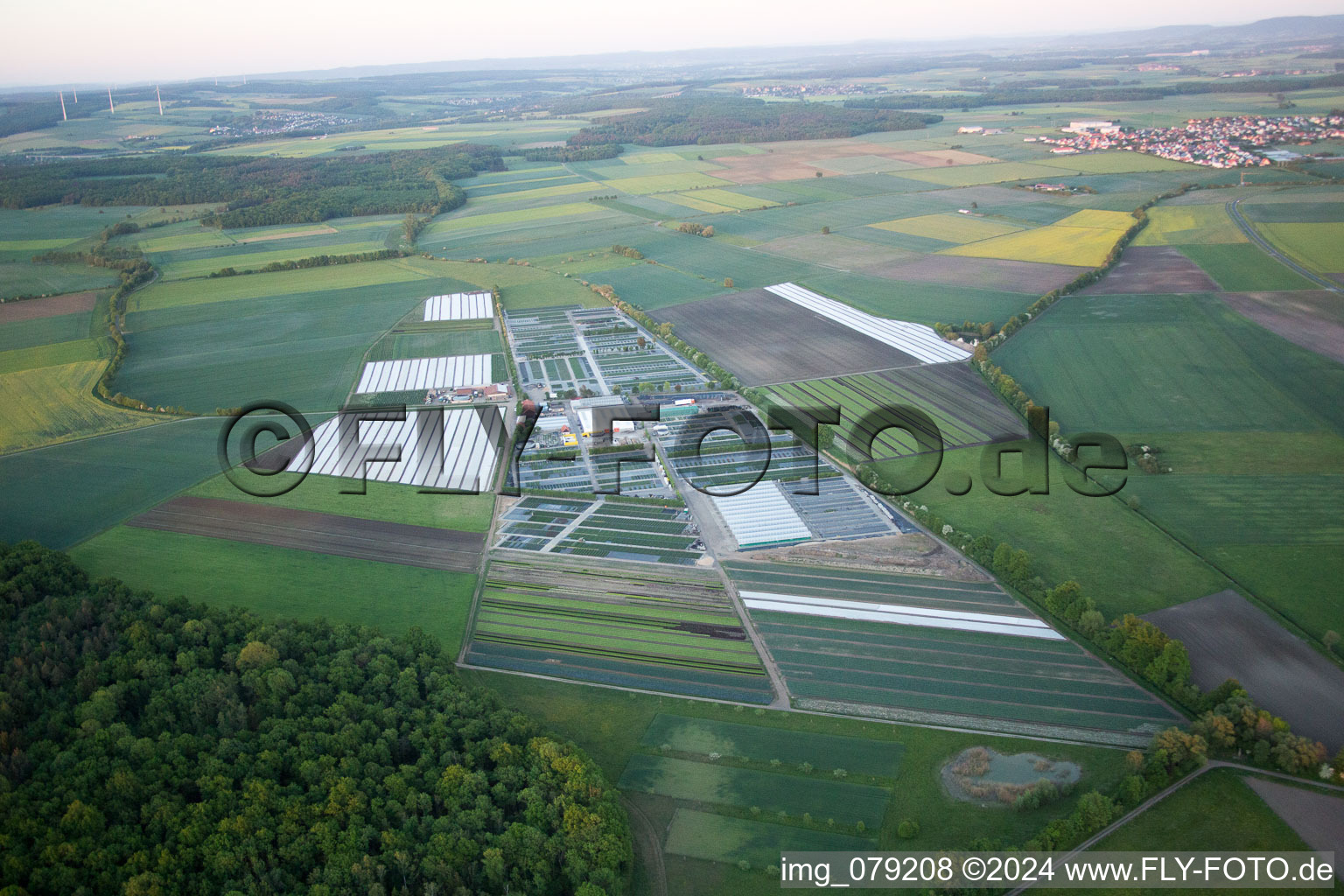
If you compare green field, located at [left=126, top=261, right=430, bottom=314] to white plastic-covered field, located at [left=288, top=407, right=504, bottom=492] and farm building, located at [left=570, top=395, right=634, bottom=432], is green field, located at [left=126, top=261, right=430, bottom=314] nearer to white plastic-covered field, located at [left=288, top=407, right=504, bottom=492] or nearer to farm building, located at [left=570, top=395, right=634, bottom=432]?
white plastic-covered field, located at [left=288, top=407, right=504, bottom=492]

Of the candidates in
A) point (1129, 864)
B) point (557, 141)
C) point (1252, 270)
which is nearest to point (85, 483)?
point (1129, 864)

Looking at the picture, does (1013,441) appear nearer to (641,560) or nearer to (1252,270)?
(641,560)

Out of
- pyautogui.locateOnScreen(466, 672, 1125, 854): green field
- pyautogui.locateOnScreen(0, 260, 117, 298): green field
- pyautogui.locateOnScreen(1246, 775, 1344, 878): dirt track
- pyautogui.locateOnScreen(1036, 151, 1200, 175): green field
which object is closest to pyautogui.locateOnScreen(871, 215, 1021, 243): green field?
pyautogui.locateOnScreen(1036, 151, 1200, 175): green field

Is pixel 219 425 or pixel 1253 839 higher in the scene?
pixel 219 425

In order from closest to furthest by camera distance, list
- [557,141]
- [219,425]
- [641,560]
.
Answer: [641,560] < [219,425] < [557,141]

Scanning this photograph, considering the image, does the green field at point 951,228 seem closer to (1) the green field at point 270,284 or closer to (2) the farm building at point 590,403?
(2) the farm building at point 590,403

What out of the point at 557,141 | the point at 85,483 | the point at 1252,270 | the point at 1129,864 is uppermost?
the point at 557,141

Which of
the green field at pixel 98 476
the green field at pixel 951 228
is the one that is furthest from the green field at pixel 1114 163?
the green field at pixel 98 476
